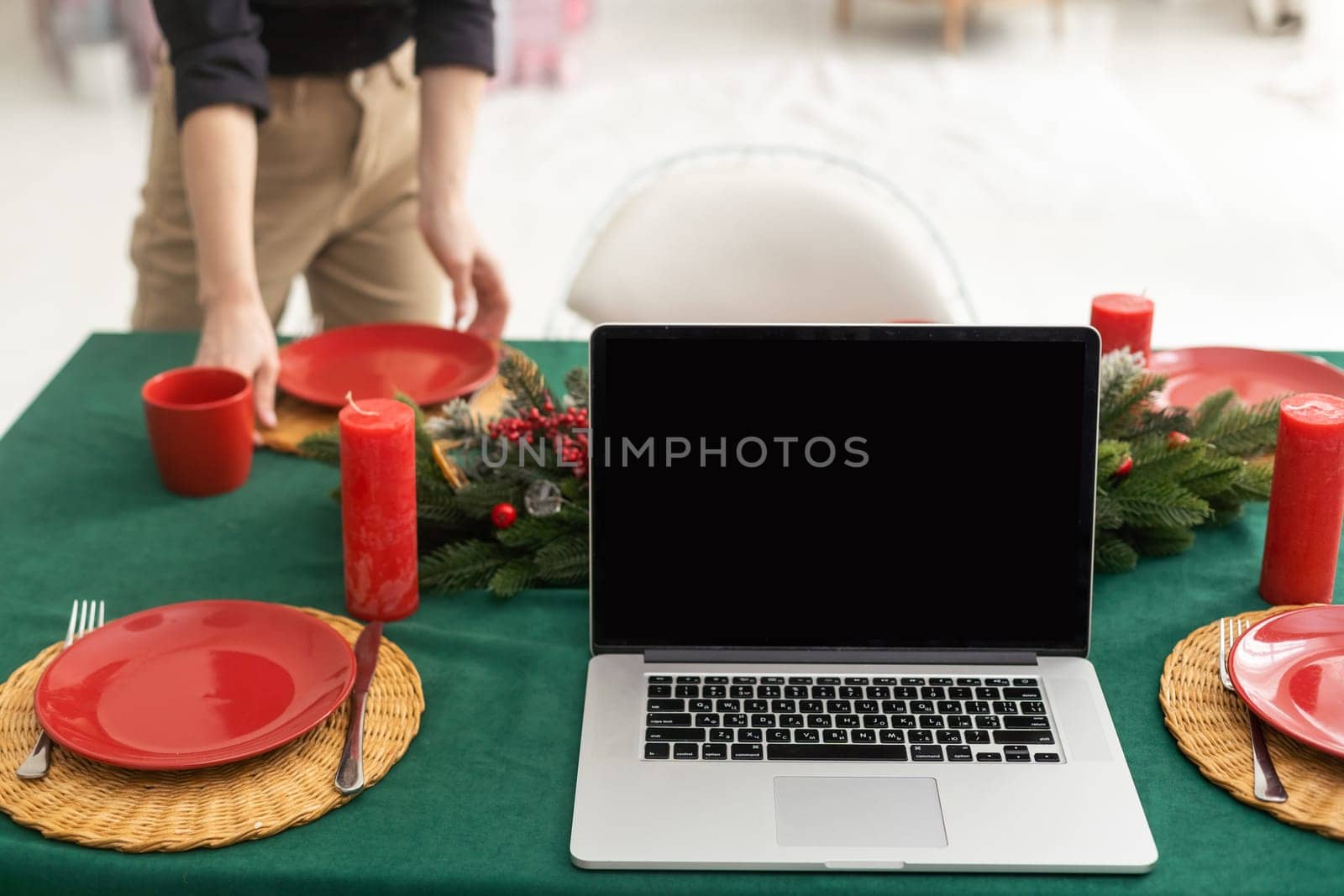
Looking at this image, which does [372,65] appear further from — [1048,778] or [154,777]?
[1048,778]

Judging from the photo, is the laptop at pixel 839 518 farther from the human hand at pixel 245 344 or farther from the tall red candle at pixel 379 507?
the human hand at pixel 245 344

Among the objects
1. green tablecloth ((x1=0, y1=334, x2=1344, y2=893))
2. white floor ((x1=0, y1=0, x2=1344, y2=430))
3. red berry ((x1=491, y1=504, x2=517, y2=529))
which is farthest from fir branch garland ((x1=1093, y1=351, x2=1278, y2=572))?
white floor ((x1=0, y1=0, x2=1344, y2=430))

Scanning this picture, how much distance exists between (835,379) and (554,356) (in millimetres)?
726

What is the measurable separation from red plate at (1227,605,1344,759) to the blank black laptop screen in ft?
0.43

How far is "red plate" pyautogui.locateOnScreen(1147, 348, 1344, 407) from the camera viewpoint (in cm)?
160

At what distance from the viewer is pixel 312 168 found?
2139 mm

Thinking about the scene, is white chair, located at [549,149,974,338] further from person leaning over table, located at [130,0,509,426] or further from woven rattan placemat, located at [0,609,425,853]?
woven rattan placemat, located at [0,609,425,853]

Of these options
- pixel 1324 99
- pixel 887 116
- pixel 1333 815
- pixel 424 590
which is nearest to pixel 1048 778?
pixel 1333 815

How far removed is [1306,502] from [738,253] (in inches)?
38.2

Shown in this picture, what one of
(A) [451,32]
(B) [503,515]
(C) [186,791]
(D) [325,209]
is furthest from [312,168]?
(C) [186,791]

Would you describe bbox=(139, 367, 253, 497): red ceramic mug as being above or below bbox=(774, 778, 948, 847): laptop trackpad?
above

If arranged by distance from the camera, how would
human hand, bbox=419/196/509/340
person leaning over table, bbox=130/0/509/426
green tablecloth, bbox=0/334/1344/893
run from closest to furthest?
green tablecloth, bbox=0/334/1344/893 < person leaning over table, bbox=130/0/509/426 < human hand, bbox=419/196/509/340

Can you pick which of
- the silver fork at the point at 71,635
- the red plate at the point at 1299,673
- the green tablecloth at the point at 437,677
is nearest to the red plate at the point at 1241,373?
the green tablecloth at the point at 437,677

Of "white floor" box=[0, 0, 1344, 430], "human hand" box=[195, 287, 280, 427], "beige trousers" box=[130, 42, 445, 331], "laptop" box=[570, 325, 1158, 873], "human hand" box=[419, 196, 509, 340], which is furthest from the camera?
"white floor" box=[0, 0, 1344, 430]
